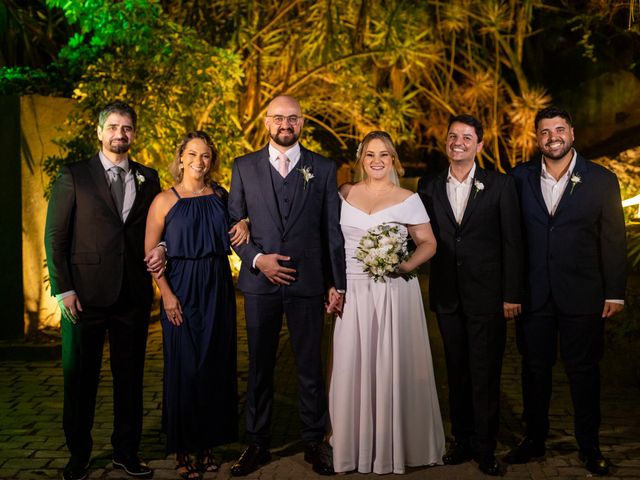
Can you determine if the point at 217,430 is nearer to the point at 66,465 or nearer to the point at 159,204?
the point at 66,465

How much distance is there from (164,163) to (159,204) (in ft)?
18.5

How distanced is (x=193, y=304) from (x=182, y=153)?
0.92 m

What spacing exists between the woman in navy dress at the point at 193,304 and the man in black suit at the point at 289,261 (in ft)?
0.52

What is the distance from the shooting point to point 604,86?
14836 millimetres

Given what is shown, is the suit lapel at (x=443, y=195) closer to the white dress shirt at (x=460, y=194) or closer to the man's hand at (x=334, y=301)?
the white dress shirt at (x=460, y=194)

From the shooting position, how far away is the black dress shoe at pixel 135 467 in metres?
4.97

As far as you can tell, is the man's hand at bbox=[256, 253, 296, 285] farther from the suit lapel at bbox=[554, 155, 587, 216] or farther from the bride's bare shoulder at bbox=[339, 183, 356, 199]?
the suit lapel at bbox=[554, 155, 587, 216]

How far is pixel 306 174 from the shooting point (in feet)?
16.4

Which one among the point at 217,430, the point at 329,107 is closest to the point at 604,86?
the point at 329,107

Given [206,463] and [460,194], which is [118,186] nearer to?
[206,463]

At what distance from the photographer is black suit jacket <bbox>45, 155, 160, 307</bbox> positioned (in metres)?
4.79

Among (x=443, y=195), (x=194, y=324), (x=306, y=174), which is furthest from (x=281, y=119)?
(x=194, y=324)

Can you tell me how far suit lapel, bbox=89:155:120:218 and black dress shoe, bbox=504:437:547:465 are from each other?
9.27 feet

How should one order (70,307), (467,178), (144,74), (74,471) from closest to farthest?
(70,307) → (74,471) → (467,178) → (144,74)
